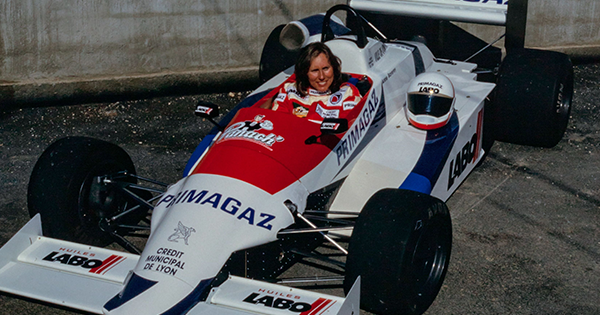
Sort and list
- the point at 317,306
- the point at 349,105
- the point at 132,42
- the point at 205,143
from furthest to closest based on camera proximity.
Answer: the point at 132,42
the point at 205,143
the point at 349,105
the point at 317,306

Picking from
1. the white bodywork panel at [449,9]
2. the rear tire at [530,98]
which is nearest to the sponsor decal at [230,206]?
the rear tire at [530,98]

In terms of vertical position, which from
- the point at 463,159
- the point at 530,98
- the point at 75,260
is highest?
the point at 530,98

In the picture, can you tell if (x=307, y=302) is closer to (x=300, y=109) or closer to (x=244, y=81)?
(x=300, y=109)

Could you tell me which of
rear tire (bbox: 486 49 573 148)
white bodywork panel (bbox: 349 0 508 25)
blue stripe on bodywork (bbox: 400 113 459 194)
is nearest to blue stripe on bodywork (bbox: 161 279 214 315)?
blue stripe on bodywork (bbox: 400 113 459 194)

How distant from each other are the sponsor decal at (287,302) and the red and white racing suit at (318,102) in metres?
1.59

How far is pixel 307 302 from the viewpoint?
3549 mm

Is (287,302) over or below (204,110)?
below

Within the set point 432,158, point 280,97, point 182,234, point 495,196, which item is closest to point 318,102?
point 280,97

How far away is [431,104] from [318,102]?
3.16 ft

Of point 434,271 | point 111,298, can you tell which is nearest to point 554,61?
point 434,271

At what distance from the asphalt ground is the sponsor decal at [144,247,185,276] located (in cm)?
92

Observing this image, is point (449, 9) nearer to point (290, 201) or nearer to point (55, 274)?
point (290, 201)

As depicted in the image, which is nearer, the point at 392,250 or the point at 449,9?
the point at 392,250

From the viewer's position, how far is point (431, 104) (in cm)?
540
